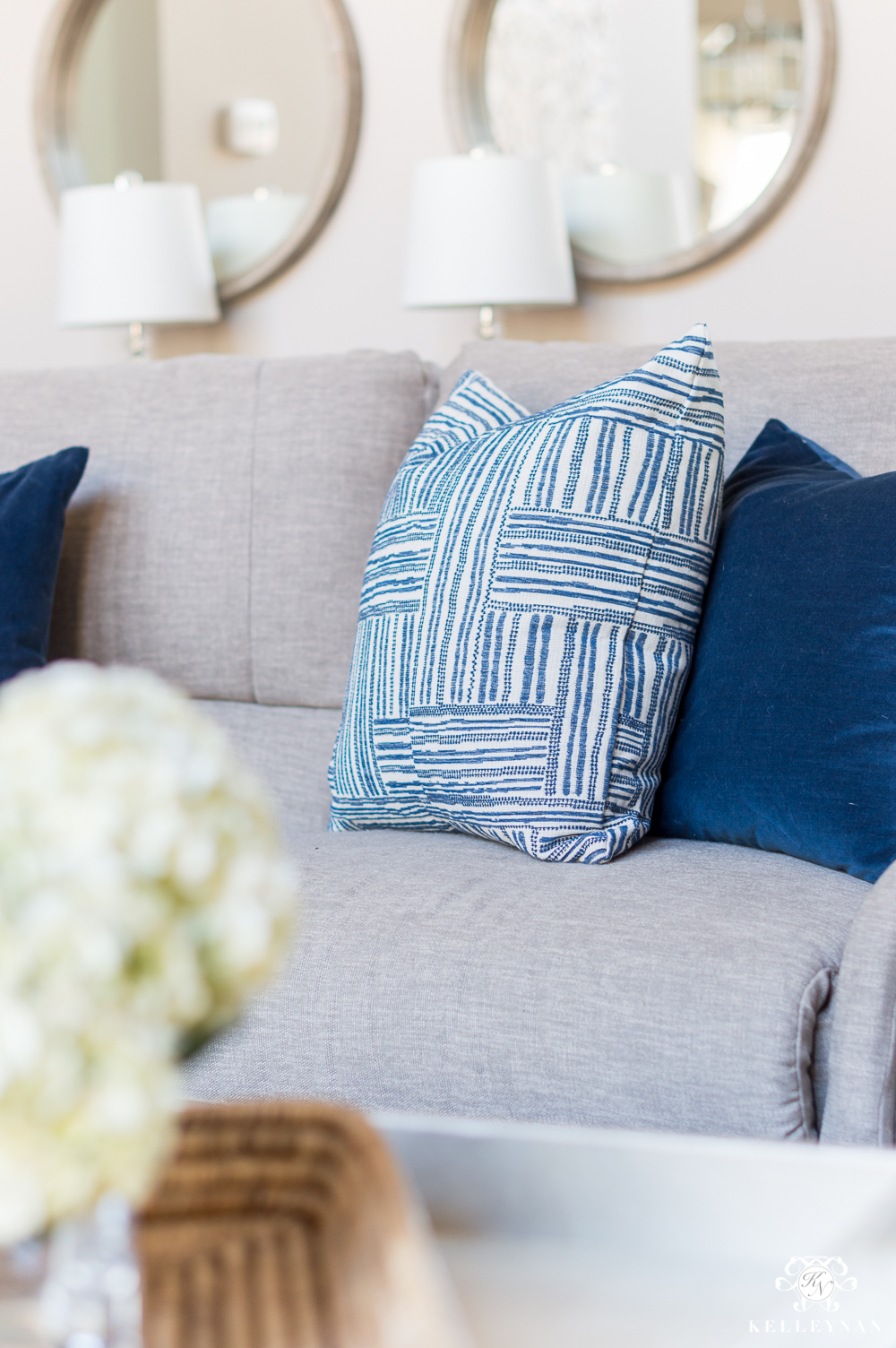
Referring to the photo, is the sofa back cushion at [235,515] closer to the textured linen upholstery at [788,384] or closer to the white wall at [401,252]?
the textured linen upholstery at [788,384]

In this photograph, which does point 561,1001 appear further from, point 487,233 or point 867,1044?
point 487,233

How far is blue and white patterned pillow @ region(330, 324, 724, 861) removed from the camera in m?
1.32

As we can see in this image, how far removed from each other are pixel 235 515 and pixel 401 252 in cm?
152

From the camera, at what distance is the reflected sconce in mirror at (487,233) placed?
255 cm

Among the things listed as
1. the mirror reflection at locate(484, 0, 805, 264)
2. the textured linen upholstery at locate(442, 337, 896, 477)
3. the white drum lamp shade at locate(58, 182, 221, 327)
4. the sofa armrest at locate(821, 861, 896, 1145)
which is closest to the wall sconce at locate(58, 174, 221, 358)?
the white drum lamp shade at locate(58, 182, 221, 327)

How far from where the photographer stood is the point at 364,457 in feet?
5.67

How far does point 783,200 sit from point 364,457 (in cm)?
138

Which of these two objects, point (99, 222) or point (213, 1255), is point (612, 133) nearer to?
point (99, 222)

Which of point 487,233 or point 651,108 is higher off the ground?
point 651,108

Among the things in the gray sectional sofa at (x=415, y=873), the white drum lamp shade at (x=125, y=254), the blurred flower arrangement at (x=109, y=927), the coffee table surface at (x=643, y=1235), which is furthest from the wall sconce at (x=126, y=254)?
the blurred flower arrangement at (x=109, y=927)

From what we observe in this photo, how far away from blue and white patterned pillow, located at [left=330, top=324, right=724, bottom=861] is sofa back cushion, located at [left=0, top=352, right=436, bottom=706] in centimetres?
31

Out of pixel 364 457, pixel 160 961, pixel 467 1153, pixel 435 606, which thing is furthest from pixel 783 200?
pixel 160 961

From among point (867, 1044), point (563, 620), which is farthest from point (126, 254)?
point (867, 1044)

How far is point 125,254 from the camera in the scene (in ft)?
9.29
